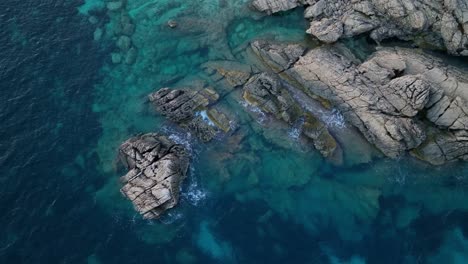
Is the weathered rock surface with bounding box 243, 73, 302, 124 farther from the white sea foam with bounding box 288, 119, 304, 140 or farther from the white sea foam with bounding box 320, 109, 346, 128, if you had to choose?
the white sea foam with bounding box 320, 109, 346, 128

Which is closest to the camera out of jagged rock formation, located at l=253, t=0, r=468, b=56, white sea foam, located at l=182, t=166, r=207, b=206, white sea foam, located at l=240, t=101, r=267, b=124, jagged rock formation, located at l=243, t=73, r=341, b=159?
white sea foam, located at l=182, t=166, r=207, b=206

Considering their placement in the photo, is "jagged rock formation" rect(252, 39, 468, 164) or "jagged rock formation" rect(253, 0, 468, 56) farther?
"jagged rock formation" rect(253, 0, 468, 56)

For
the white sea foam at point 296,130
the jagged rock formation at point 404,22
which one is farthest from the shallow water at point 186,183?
the jagged rock formation at point 404,22

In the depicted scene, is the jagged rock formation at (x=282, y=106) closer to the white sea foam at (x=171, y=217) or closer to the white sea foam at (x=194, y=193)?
the white sea foam at (x=194, y=193)

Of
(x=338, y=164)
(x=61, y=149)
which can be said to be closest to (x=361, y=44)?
(x=338, y=164)

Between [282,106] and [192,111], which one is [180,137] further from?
[282,106]

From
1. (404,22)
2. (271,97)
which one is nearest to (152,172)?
(271,97)

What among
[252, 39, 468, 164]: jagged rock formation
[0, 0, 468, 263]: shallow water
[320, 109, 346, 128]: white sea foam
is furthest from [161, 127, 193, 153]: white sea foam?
[320, 109, 346, 128]: white sea foam

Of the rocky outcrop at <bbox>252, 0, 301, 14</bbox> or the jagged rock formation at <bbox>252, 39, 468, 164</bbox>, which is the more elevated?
the rocky outcrop at <bbox>252, 0, 301, 14</bbox>
